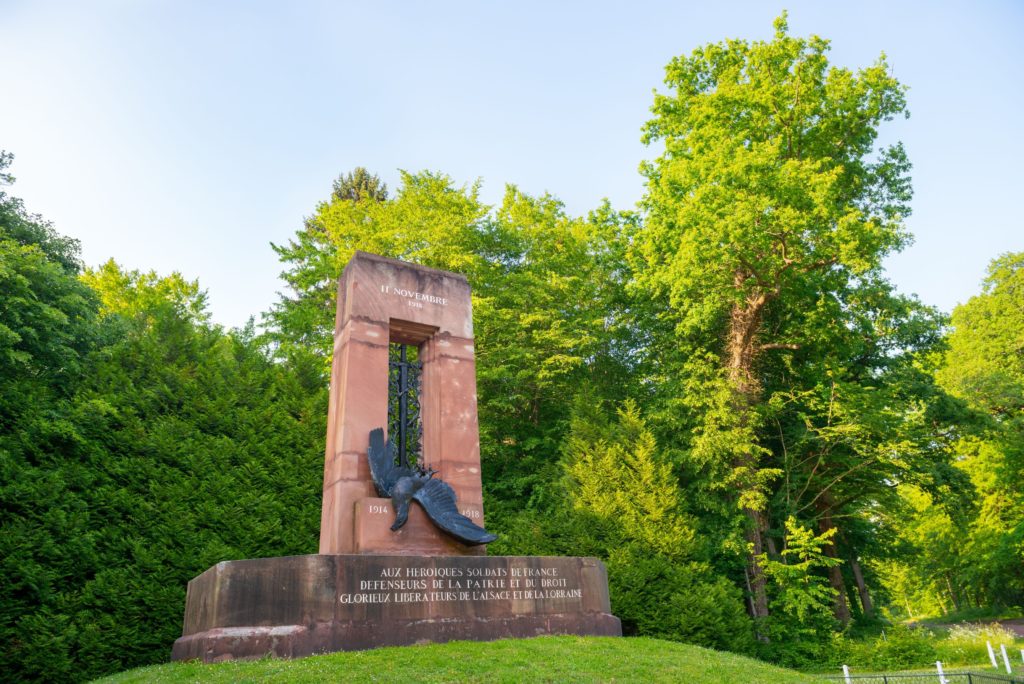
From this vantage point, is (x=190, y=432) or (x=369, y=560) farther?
(x=190, y=432)

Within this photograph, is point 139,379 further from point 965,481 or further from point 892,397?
point 965,481

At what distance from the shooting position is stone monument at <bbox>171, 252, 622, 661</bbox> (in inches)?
309

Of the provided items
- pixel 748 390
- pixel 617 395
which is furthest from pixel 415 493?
pixel 617 395

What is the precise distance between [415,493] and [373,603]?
209 centimetres

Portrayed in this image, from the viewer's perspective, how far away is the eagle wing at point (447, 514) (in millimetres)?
10133

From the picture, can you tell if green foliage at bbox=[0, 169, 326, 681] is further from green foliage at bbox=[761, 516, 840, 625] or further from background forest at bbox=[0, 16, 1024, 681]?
green foliage at bbox=[761, 516, 840, 625]

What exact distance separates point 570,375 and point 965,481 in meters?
11.7

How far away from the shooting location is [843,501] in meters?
20.5

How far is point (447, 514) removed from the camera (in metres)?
10.3

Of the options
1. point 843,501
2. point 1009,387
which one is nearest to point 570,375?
point 843,501

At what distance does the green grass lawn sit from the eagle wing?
187 centimetres

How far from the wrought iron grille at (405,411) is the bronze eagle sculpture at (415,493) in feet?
2.82

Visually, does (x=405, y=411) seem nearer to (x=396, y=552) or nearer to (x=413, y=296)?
(x=413, y=296)

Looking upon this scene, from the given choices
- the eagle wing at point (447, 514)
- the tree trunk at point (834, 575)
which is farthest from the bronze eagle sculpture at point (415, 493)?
the tree trunk at point (834, 575)
